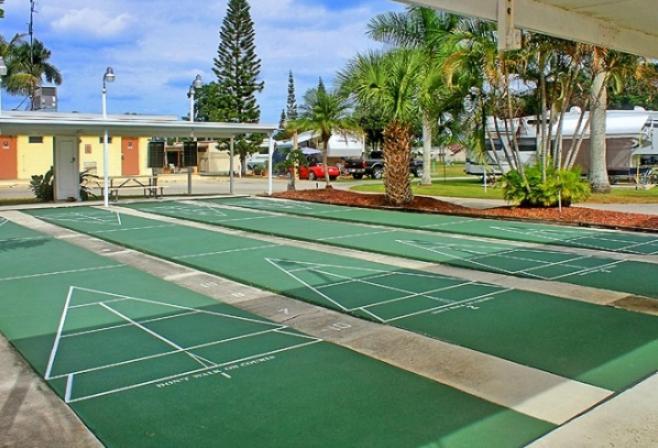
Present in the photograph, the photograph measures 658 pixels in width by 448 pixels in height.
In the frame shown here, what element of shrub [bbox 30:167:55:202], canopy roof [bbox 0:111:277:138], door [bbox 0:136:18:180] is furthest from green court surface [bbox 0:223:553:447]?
door [bbox 0:136:18:180]

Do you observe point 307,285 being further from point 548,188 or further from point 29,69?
point 29,69

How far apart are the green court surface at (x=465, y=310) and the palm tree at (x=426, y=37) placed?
8.56m

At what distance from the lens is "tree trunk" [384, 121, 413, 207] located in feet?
63.6

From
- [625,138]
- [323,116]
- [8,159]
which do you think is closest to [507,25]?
[323,116]

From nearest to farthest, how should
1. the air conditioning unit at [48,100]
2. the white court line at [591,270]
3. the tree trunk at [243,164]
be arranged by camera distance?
the white court line at [591,270]
the air conditioning unit at [48,100]
the tree trunk at [243,164]

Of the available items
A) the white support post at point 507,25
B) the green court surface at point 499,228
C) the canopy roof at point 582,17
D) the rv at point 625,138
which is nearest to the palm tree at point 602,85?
the green court surface at point 499,228

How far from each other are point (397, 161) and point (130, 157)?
28.1m

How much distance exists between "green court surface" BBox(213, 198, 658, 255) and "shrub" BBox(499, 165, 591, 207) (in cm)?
171

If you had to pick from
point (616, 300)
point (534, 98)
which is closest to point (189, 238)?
point (616, 300)

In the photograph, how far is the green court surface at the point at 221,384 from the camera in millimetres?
3980

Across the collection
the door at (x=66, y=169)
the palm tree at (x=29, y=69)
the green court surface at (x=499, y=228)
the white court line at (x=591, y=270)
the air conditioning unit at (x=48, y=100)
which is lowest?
the white court line at (x=591, y=270)

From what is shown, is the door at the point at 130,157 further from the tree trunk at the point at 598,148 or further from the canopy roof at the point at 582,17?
the canopy roof at the point at 582,17

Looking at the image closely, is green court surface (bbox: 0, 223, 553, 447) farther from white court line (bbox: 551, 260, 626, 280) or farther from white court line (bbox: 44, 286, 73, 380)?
white court line (bbox: 551, 260, 626, 280)

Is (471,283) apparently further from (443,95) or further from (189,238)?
(443,95)
